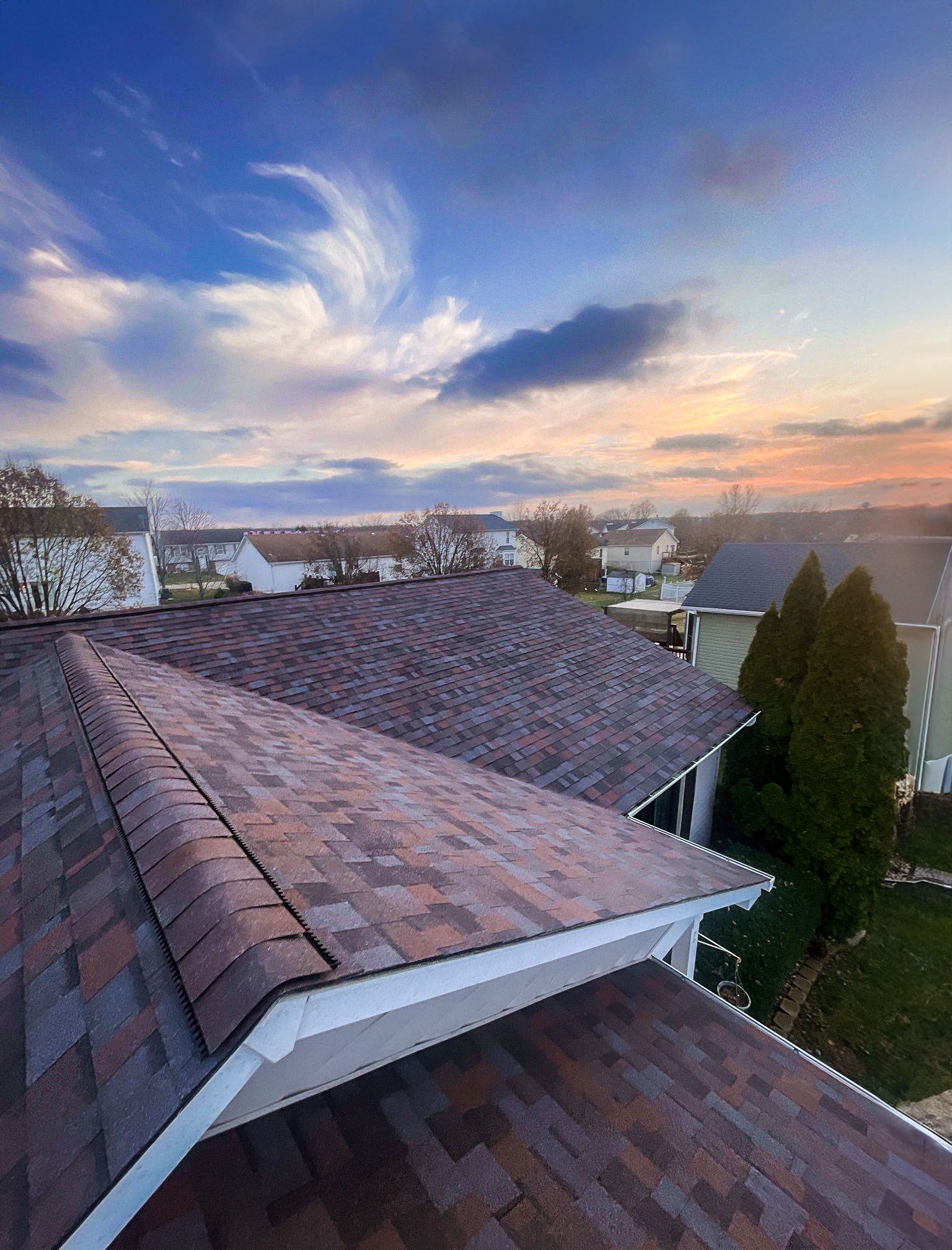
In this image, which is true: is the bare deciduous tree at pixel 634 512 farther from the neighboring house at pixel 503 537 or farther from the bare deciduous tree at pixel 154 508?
the bare deciduous tree at pixel 154 508

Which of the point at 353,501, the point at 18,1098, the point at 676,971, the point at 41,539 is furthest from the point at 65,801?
the point at 353,501

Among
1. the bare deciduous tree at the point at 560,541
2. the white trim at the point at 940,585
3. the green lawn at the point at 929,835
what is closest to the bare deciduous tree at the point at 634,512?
the bare deciduous tree at the point at 560,541

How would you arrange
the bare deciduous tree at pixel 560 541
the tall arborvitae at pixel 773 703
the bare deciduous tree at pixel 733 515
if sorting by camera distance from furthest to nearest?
the bare deciduous tree at pixel 733 515 < the bare deciduous tree at pixel 560 541 < the tall arborvitae at pixel 773 703

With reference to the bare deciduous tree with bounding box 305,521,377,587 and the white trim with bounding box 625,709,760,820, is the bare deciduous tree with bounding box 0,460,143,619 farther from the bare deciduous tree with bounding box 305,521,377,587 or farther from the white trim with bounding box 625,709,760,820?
the white trim with bounding box 625,709,760,820

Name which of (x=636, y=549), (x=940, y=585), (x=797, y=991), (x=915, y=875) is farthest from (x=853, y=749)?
(x=636, y=549)

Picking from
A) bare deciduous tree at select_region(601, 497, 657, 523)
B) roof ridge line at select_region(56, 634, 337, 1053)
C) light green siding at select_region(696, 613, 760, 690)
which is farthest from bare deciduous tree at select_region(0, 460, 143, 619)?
bare deciduous tree at select_region(601, 497, 657, 523)
